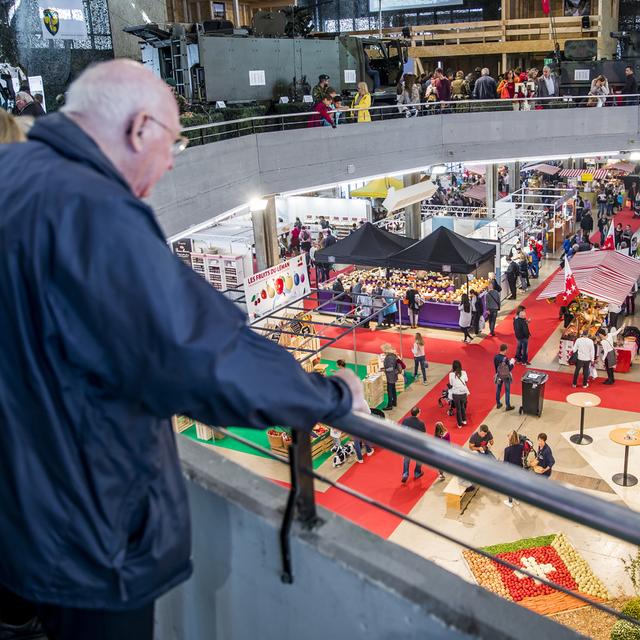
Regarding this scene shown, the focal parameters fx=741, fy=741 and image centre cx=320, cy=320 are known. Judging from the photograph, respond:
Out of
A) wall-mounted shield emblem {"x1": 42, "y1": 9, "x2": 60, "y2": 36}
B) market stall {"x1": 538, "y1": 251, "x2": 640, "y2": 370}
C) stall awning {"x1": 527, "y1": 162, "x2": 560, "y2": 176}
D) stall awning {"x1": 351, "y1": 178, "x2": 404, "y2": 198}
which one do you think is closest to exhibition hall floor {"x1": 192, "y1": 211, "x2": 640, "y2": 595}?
market stall {"x1": 538, "y1": 251, "x2": 640, "y2": 370}

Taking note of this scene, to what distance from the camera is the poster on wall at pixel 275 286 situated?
13875 millimetres

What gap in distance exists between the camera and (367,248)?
2030 centimetres

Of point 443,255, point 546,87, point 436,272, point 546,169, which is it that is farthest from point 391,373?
point 546,169

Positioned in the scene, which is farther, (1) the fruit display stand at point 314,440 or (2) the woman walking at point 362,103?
(2) the woman walking at point 362,103

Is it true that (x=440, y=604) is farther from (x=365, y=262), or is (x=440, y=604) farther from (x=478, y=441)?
(x=365, y=262)

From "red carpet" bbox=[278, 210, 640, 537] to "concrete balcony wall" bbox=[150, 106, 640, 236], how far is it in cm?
478

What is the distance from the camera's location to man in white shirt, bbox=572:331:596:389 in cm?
1616

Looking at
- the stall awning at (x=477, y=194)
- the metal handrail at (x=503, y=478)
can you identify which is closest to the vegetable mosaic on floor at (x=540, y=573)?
the metal handrail at (x=503, y=478)

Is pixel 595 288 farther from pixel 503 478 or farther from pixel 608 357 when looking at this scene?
pixel 503 478

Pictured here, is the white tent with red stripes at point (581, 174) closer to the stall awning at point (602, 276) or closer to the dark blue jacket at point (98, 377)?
the stall awning at point (602, 276)

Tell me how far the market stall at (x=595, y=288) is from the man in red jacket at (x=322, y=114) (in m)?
7.06

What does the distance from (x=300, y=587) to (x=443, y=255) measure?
1727 cm

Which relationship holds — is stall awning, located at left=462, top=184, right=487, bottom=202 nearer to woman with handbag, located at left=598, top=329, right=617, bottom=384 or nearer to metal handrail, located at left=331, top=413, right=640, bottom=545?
woman with handbag, located at left=598, top=329, right=617, bottom=384

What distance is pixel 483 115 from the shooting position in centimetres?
2366
